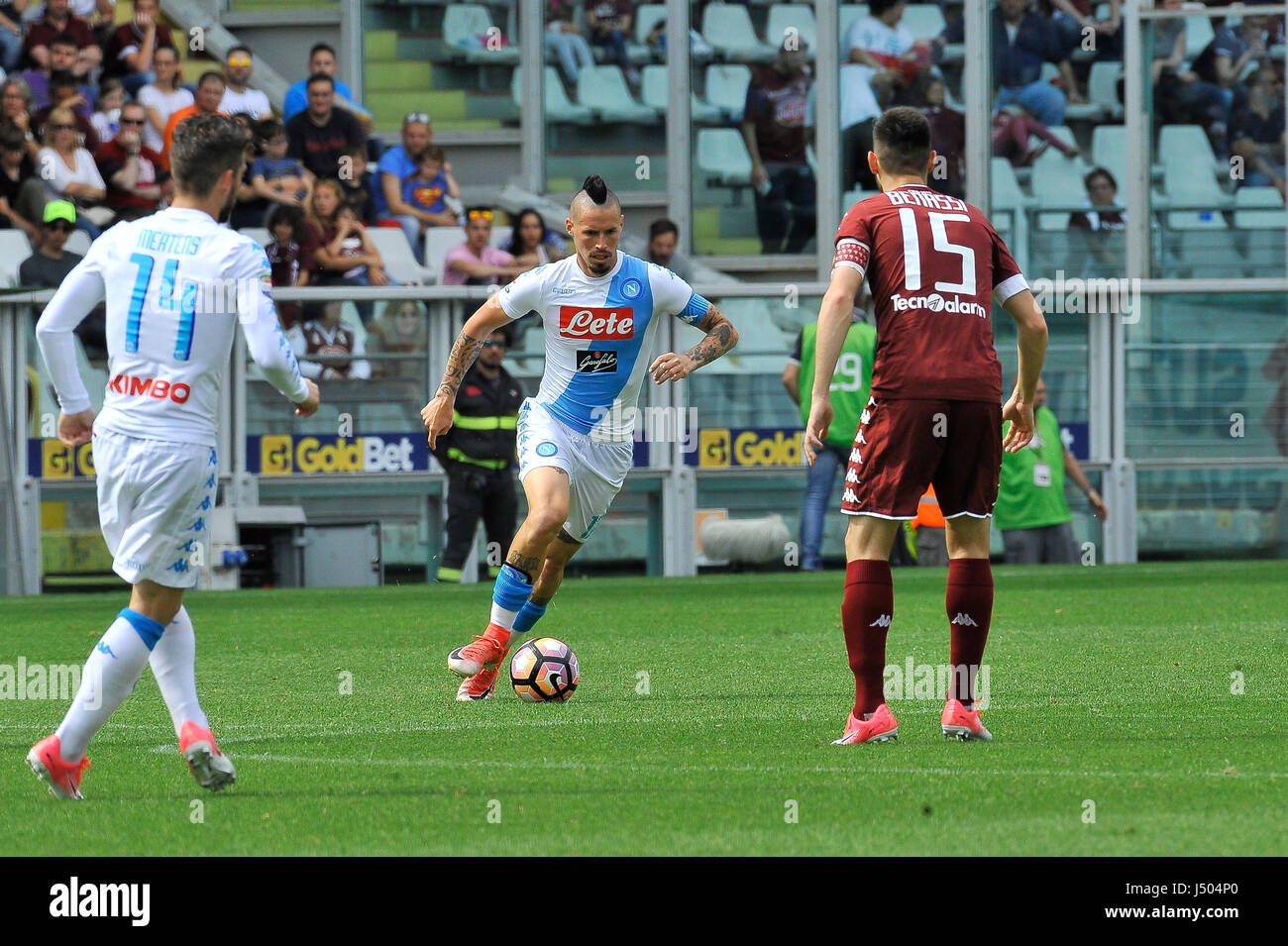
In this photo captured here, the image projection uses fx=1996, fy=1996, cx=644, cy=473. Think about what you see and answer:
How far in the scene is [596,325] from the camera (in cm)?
879

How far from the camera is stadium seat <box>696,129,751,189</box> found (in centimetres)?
2122

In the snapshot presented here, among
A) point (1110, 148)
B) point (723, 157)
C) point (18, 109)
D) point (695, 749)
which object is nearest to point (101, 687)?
point (695, 749)

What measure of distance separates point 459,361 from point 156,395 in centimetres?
331

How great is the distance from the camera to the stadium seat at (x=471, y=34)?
872 inches

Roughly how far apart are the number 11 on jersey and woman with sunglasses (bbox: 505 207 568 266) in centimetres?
1346

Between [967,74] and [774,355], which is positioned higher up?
[967,74]

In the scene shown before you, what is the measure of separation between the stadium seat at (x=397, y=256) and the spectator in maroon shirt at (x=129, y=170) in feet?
6.98

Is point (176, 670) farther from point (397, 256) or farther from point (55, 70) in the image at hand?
point (55, 70)

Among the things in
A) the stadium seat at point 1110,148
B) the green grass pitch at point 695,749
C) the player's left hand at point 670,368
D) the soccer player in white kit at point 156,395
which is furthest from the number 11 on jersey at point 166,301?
the stadium seat at point 1110,148

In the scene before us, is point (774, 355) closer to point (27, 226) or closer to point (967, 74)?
point (967, 74)
